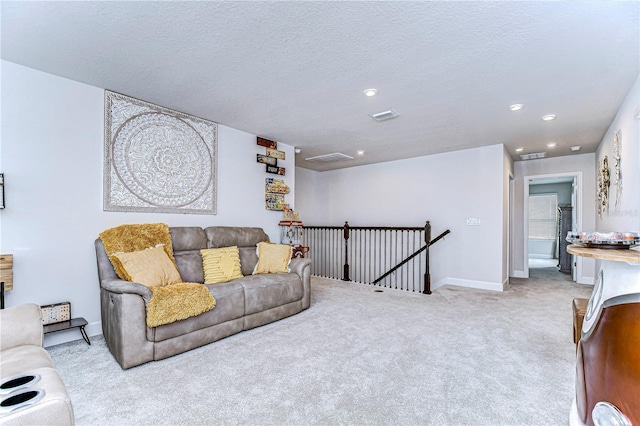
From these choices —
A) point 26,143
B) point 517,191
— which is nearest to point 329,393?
point 26,143

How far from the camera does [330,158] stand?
5.76 metres

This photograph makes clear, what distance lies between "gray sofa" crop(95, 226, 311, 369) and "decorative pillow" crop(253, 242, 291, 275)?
0.31ft

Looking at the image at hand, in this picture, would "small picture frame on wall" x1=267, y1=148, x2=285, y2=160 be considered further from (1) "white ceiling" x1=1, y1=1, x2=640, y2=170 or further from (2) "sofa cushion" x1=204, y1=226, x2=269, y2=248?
(2) "sofa cushion" x1=204, y1=226, x2=269, y2=248

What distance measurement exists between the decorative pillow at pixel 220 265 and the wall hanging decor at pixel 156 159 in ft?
2.14

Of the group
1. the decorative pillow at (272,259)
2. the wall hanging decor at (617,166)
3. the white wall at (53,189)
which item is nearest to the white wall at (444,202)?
the wall hanging decor at (617,166)

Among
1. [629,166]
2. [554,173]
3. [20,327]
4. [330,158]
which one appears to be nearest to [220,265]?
[20,327]

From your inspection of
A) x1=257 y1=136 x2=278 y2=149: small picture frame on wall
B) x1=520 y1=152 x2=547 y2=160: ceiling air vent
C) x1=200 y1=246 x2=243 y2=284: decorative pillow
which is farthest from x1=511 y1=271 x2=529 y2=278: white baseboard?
x1=200 y1=246 x2=243 y2=284: decorative pillow

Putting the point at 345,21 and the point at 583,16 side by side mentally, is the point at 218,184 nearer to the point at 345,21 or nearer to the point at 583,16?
the point at 345,21

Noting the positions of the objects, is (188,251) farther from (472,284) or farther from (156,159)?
(472,284)

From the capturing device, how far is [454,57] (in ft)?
7.37

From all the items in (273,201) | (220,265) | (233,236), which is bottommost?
(220,265)

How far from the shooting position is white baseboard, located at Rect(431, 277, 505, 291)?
184 inches

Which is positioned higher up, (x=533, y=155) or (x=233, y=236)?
(x=533, y=155)

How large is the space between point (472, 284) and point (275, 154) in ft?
12.6
